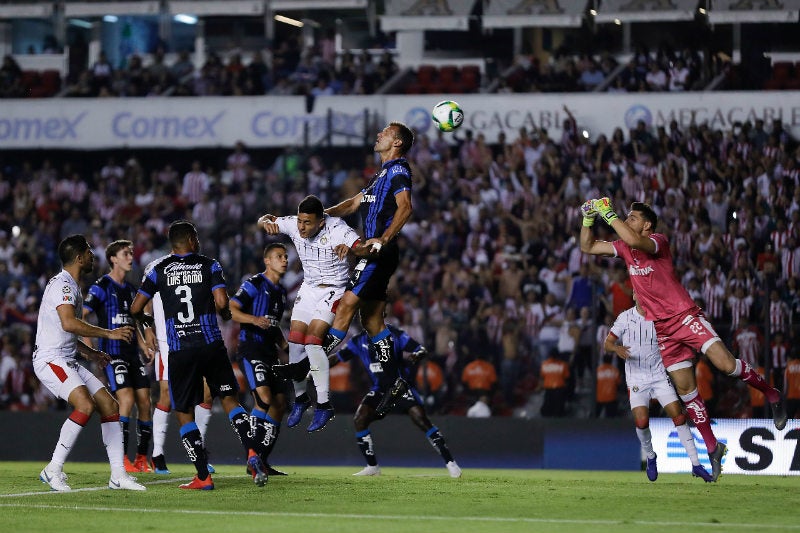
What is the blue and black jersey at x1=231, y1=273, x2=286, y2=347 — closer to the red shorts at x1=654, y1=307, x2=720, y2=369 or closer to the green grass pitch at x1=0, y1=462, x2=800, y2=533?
the green grass pitch at x1=0, y1=462, x2=800, y2=533

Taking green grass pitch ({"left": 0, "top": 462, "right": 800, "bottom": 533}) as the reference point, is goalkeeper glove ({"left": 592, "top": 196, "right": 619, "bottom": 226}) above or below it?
above

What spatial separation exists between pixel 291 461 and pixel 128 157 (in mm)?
12582

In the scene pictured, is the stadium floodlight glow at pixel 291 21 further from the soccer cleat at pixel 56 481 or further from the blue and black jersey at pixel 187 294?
the soccer cleat at pixel 56 481

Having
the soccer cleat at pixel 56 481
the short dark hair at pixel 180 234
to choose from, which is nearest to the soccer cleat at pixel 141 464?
the soccer cleat at pixel 56 481

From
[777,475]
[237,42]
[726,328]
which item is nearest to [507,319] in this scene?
[726,328]

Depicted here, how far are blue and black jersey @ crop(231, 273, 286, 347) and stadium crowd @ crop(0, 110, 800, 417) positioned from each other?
240 inches

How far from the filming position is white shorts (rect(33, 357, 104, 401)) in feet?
36.7

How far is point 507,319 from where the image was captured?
19.3 metres

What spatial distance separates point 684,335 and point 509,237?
1015 centimetres

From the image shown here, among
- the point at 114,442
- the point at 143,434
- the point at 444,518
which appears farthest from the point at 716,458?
the point at 143,434

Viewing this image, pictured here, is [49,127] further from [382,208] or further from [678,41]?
[382,208]

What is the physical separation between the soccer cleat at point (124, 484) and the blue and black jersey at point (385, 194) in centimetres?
310

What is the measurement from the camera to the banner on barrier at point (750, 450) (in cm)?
1716

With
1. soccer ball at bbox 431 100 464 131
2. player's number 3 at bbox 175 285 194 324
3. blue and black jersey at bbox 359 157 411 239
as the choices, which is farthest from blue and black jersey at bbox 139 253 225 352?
soccer ball at bbox 431 100 464 131
